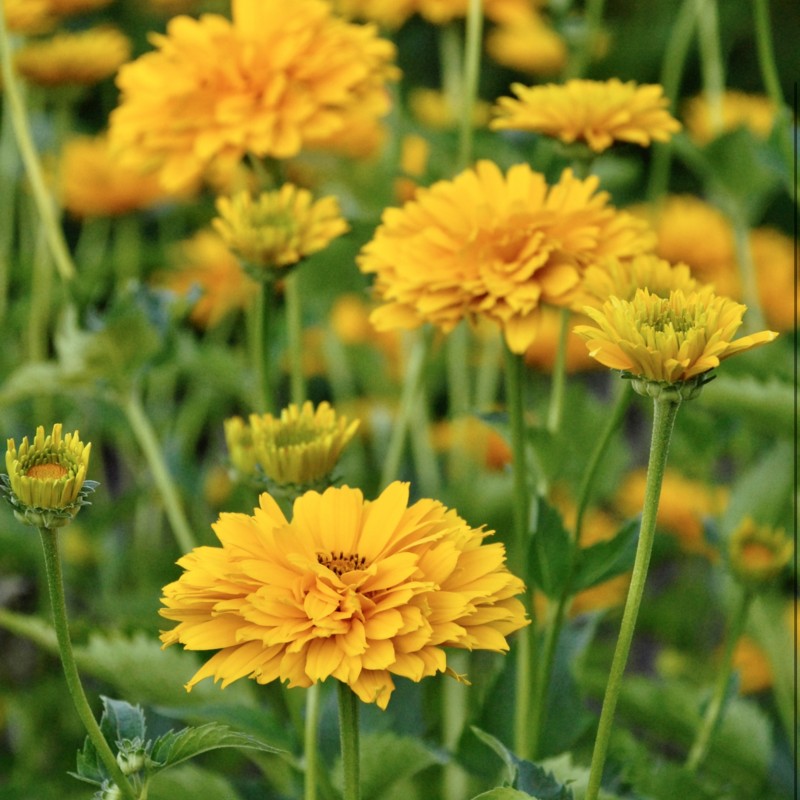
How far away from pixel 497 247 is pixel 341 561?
0.74ft

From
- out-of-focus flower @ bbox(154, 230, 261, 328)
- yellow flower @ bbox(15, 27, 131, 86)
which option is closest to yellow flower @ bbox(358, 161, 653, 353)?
yellow flower @ bbox(15, 27, 131, 86)

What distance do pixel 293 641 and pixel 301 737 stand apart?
301 mm

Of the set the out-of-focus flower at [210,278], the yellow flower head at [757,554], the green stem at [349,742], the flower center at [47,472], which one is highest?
the flower center at [47,472]

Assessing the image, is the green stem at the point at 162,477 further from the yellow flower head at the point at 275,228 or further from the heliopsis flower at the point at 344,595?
the heliopsis flower at the point at 344,595

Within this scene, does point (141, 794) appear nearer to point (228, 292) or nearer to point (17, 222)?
point (228, 292)

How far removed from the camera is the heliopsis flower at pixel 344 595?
477 mm

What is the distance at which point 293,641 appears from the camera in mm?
479

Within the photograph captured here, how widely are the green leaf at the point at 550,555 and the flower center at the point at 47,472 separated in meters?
0.28

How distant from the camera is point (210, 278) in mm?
1534

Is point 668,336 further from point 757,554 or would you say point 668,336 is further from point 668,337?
point 757,554

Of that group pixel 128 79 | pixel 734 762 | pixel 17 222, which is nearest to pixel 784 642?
pixel 734 762

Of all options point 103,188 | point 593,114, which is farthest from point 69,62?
point 593,114

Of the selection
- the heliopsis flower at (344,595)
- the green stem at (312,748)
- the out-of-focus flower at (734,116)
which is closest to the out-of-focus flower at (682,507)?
the out-of-focus flower at (734,116)

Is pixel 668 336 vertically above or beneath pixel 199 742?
above
